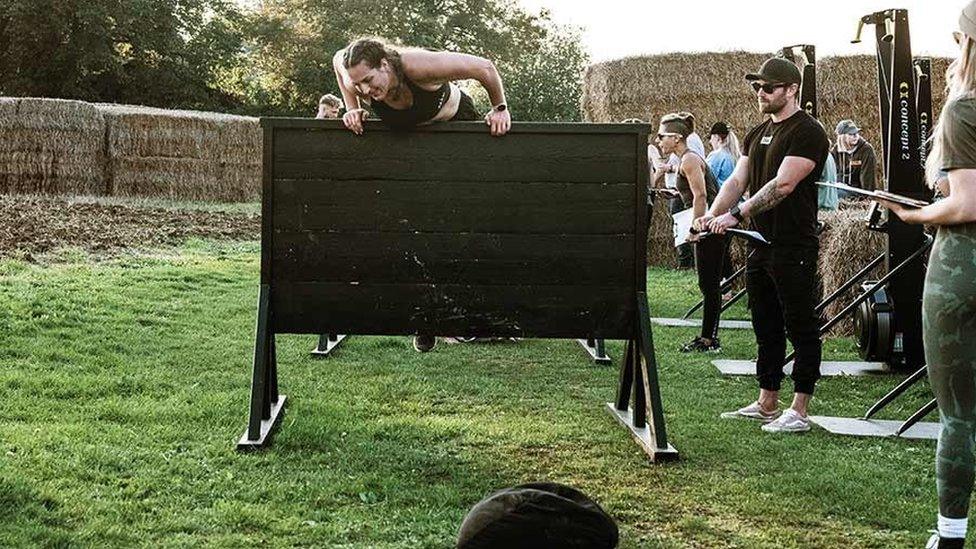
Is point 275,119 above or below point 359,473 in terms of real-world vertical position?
above

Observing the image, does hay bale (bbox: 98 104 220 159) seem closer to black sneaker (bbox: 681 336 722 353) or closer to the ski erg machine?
black sneaker (bbox: 681 336 722 353)

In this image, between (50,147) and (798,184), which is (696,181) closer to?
(798,184)

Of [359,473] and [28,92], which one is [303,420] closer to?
[359,473]

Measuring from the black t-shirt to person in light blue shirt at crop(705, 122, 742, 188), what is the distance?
18.3 feet

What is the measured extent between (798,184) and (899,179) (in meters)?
2.20

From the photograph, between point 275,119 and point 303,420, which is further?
point 303,420

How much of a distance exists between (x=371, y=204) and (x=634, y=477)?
1.79 m

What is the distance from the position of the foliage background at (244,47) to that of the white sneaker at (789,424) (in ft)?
104

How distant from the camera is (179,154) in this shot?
84.9ft

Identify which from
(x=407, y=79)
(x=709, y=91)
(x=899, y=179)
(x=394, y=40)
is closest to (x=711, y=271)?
(x=899, y=179)

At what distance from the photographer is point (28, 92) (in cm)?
3650

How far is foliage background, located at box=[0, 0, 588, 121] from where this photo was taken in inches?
1441

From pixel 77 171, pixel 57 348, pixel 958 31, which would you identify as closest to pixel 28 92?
pixel 77 171

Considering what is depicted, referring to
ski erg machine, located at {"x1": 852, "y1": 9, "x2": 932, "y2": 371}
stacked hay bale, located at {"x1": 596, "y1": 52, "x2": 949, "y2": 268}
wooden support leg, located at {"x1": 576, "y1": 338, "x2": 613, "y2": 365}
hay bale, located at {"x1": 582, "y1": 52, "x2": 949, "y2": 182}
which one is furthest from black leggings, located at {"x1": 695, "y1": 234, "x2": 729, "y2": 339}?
hay bale, located at {"x1": 582, "y1": 52, "x2": 949, "y2": 182}
